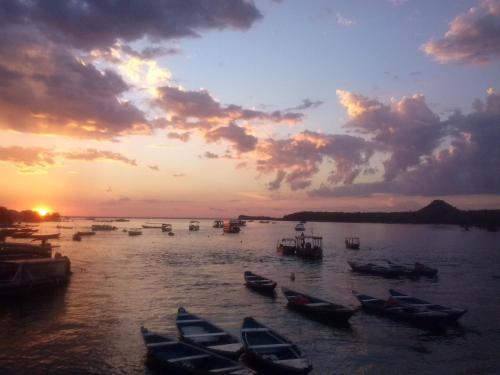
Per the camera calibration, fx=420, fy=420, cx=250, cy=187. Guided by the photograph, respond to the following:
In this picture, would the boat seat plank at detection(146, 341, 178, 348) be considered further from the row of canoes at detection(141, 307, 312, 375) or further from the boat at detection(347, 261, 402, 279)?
the boat at detection(347, 261, 402, 279)

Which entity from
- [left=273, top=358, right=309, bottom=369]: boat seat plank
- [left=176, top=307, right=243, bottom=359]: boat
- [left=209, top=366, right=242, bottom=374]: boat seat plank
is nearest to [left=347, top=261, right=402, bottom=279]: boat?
[left=176, top=307, right=243, bottom=359]: boat

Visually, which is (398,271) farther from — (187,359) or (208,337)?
(187,359)

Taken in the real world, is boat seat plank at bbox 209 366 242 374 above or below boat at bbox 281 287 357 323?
above

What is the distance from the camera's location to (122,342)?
92.9 ft

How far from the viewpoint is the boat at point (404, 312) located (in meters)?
33.7

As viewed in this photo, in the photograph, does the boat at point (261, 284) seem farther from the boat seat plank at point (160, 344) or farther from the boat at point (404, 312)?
the boat seat plank at point (160, 344)

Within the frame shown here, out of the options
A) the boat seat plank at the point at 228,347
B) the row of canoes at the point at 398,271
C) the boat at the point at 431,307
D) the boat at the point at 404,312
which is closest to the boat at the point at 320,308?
the boat at the point at 404,312

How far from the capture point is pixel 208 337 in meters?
25.9

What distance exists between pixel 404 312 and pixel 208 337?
1806cm

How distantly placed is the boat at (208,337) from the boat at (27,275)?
20.0 meters

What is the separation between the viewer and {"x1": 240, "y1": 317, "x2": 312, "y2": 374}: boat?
21.4 meters

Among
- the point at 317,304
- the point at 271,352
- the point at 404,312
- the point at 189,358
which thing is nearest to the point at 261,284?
the point at 317,304

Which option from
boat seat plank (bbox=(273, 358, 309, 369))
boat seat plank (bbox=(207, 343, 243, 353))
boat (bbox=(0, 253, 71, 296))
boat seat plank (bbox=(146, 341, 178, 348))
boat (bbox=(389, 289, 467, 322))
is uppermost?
boat (bbox=(0, 253, 71, 296))

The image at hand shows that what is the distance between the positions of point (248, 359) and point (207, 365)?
3519 millimetres
